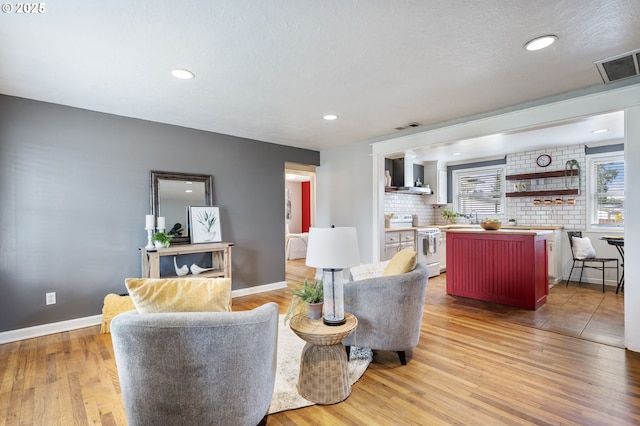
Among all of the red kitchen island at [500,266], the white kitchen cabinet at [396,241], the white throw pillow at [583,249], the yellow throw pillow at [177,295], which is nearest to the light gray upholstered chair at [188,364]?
the yellow throw pillow at [177,295]

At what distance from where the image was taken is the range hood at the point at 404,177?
19.6 ft

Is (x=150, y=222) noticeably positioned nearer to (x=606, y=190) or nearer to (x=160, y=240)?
(x=160, y=240)

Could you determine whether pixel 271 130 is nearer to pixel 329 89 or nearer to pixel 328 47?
pixel 329 89

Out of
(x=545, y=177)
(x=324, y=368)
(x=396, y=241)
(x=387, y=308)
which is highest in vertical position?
(x=545, y=177)

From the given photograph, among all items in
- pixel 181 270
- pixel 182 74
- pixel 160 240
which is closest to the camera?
pixel 182 74

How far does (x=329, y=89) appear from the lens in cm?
288

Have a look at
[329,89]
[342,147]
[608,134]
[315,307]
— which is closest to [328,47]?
[329,89]

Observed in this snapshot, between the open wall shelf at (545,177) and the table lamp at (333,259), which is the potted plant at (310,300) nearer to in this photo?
the table lamp at (333,259)

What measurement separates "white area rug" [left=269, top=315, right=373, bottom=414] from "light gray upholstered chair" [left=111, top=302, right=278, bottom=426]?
0.53 meters

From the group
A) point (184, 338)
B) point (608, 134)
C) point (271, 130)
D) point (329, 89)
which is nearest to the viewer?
point (184, 338)

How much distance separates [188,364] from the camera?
4.47 feet

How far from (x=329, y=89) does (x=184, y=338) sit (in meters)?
2.38

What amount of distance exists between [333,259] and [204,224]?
276 centimetres

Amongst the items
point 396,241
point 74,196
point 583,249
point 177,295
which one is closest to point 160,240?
point 74,196
